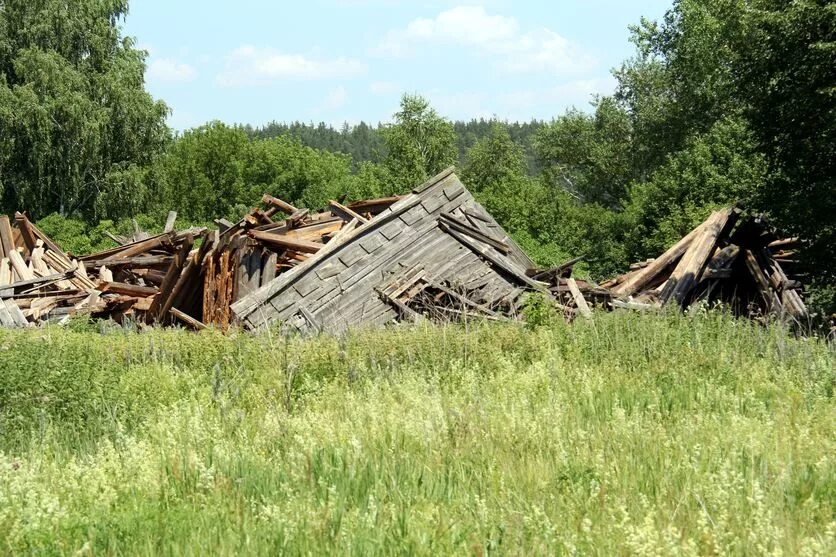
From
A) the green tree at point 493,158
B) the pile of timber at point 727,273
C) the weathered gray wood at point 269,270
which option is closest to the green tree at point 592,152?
the green tree at point 493,158

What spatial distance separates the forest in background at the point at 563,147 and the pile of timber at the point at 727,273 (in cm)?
55

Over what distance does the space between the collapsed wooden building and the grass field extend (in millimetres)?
5564

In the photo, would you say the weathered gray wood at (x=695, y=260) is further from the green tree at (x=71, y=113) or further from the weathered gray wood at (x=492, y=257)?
the green tree at (x=71, y=113)

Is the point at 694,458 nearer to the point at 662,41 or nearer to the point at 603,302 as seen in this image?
the point at 603,302

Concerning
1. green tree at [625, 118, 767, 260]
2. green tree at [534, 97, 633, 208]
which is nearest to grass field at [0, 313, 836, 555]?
green tree at [625, 118, 767, 260]

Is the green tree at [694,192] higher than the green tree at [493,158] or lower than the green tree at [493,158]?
lower

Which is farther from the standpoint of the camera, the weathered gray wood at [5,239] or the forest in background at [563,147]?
the weathered gray wood at [5,239]

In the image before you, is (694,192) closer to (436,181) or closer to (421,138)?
(436,181)

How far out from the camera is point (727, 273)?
51.3 feet

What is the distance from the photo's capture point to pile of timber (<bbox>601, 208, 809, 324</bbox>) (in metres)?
15.2

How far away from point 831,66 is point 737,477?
Result: 486 inches

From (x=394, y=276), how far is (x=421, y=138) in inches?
2164

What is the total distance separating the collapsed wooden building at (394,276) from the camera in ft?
46.4

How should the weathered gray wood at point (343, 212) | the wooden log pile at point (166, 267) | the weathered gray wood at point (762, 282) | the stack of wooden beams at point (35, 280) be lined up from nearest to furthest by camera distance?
1. the wooden log pile at point (166, 267)
2. the weathered gray wood at point (762, 282)
3. the weathered gray wood at point (343, 212)
4. the stack of wooden beams at point (35, 280)
